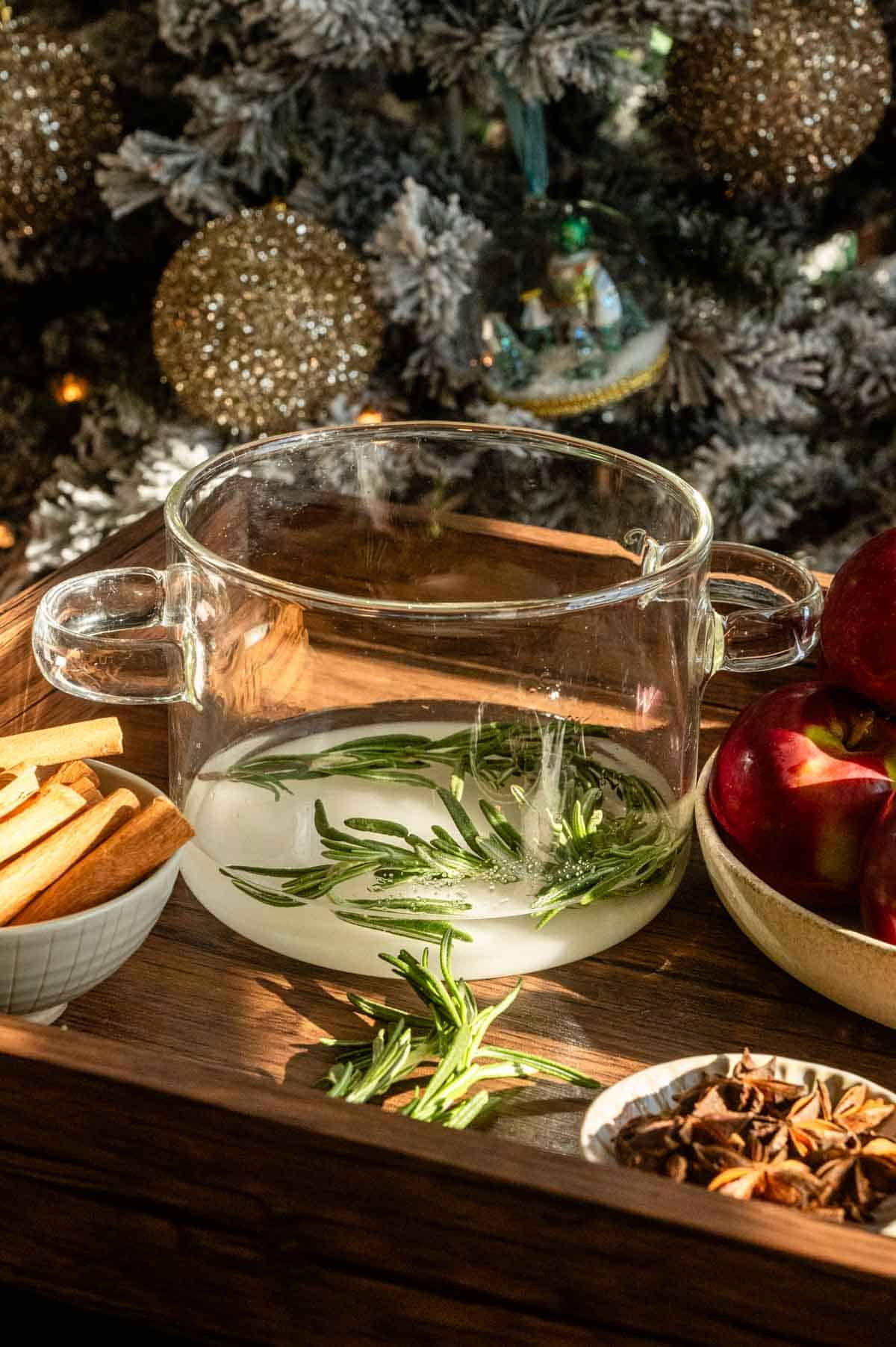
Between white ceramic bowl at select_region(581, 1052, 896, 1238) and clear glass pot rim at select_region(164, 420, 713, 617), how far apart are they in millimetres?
165

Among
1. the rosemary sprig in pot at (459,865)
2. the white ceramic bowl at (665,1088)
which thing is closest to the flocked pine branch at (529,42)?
the rosemary sprig in pot at (459,865)

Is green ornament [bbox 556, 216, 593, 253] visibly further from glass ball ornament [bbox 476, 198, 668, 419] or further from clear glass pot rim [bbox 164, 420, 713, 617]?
clear glass pot rim [bbox 164, 420, 713, 617]

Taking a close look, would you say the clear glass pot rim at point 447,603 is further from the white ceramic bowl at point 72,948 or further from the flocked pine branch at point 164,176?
the flocked pine branch at point 164,176

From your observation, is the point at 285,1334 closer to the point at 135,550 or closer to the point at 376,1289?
the point at 376,1289

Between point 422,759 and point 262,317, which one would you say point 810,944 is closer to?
point 422,759

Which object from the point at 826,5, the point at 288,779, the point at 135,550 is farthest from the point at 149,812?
the point at 826,5

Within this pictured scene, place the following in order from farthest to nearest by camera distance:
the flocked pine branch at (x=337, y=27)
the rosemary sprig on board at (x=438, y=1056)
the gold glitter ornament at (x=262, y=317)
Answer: the gold glitter ornament at (x=262, y=317)
the flocked pine branch at (x=337, y=27)
the rosemary sprig on board at (x=438, y=1056)

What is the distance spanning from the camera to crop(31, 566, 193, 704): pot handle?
563 millimetres

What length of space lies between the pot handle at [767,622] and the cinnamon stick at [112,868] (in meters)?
0.24

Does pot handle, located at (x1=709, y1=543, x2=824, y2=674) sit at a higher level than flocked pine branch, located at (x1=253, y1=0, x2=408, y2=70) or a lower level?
lower

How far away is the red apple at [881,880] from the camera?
0.49 meters

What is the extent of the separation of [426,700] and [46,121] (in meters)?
0.74

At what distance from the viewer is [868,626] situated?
56cm

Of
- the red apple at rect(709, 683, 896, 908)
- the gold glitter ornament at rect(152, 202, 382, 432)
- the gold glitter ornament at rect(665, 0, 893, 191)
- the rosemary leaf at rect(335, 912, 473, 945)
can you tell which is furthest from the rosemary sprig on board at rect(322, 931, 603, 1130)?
the gold glitter ornament at rect(665, 0, 893, 191)
